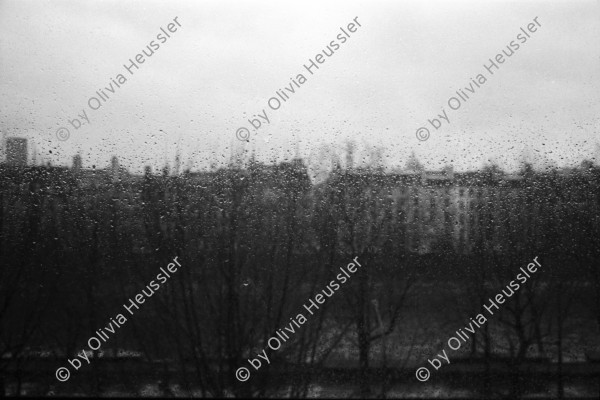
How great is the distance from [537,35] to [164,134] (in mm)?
1514

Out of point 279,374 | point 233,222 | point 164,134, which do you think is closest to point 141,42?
point 164,134

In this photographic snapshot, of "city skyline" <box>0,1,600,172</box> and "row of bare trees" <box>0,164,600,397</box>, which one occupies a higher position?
"city skyline" <box>0,1,600,172</box>

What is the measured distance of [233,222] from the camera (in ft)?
6.13

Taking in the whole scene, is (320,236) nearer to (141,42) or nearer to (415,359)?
(415,359)

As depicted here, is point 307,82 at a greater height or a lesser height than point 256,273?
greater

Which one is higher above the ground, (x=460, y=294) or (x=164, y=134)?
(x=164, y=134)

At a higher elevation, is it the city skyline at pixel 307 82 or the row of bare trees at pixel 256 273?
the city skyline at pixel 307 82

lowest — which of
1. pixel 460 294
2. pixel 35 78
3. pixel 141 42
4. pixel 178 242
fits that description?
pixel 460 294

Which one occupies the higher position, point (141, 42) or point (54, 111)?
point (141, 42)

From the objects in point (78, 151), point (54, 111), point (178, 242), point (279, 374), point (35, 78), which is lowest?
point (279, 374)

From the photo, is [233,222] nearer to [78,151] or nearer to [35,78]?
[78,151]

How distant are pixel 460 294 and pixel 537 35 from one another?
1059 mm

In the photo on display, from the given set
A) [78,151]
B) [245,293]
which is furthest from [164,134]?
[245,293]

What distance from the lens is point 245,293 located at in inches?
73.0
